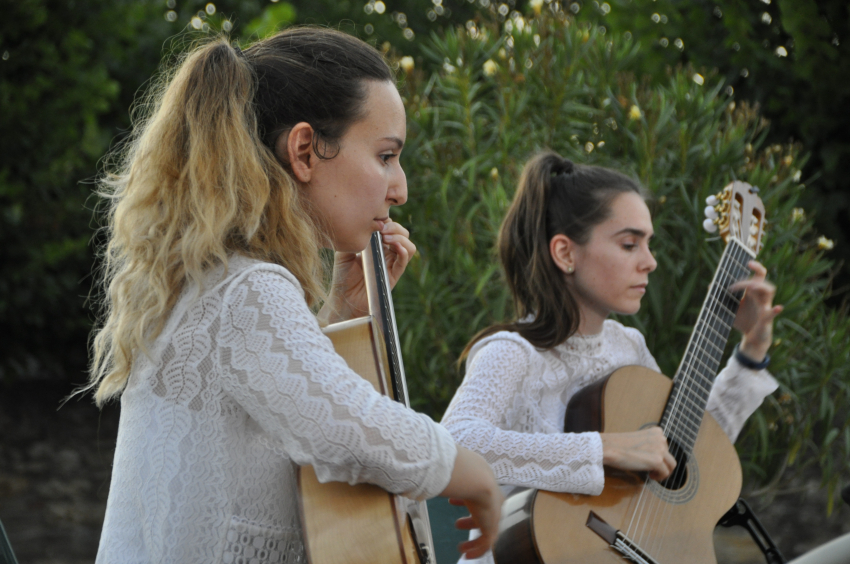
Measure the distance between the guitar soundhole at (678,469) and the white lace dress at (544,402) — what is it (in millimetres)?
270

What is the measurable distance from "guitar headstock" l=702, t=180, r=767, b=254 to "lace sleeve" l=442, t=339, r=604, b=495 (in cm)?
73

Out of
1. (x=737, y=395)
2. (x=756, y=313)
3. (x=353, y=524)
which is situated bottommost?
(x=737, y=395)

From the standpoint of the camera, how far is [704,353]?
230cm

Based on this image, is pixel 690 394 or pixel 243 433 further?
pixel 690 394

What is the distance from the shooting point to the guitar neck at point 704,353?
219 cm

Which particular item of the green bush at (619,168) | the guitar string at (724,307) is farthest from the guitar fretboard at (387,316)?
the green bush at (619,168)

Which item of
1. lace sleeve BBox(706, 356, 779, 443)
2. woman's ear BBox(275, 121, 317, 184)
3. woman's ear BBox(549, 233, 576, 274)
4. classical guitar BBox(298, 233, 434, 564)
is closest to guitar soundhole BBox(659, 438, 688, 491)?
lace sleeve BBox(706, 356, 779, 443)

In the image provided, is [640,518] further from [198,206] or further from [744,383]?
[198,206]

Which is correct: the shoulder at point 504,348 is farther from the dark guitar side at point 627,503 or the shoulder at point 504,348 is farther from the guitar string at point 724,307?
the guitar string at point 724,307

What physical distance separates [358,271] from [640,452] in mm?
785

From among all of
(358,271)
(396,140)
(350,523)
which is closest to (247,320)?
(350,523)

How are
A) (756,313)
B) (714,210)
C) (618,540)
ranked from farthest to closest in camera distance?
(714,210) → (756,313) → (618,540)

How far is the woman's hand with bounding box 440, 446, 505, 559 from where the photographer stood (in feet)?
3.98

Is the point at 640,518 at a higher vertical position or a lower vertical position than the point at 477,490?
lower
